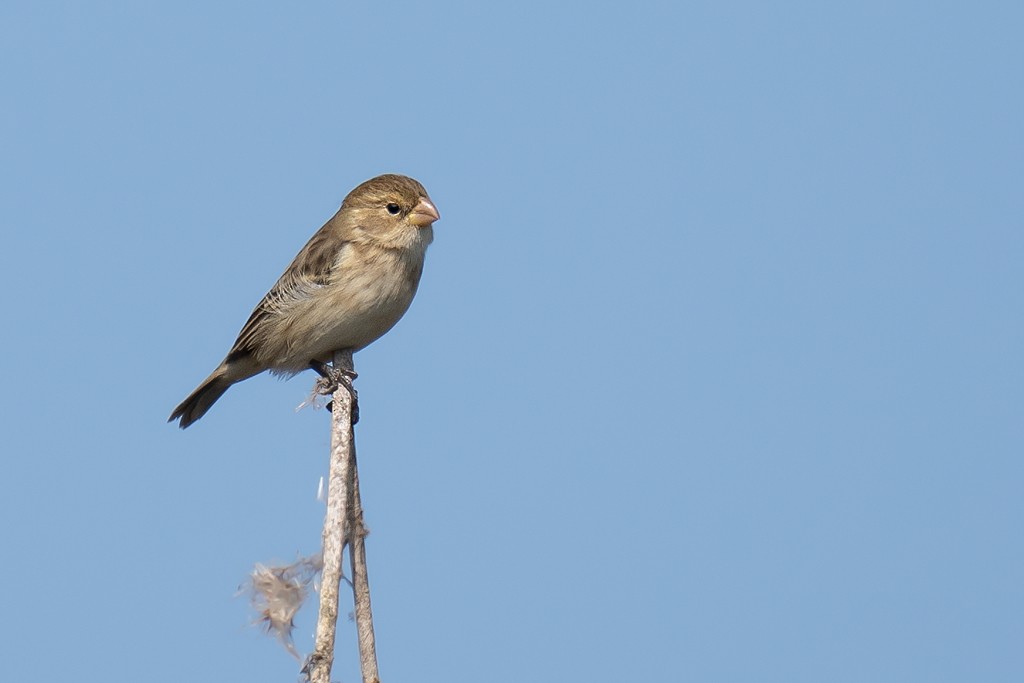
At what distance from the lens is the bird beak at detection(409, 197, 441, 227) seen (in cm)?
697

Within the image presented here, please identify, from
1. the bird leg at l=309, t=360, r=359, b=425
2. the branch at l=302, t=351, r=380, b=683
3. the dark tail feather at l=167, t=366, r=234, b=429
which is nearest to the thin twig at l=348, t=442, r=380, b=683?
the branch at l=302, t=351, r=380, b=683

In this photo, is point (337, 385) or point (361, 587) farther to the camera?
point (337, 385)

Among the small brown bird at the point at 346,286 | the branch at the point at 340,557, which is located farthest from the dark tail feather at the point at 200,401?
the branch at the point at 340,557

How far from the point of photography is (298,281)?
7.10 m

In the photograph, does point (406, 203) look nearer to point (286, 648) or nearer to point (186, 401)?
point (186, 401)

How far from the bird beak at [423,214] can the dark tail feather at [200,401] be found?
137 cm

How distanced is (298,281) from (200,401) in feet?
2.97

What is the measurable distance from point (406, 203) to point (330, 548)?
10.3ft

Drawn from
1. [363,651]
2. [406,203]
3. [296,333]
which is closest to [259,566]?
[363,651]

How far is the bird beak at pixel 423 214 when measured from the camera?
6.97 meters

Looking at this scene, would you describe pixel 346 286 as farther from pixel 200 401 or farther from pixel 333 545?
pixel 333 545

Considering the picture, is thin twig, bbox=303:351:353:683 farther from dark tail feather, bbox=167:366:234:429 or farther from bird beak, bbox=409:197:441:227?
dark tail feather, bbox=167:366:234:429

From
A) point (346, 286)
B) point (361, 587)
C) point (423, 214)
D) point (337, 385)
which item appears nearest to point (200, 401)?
point (346, 286)

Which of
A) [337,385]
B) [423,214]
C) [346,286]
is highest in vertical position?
[423,214]
